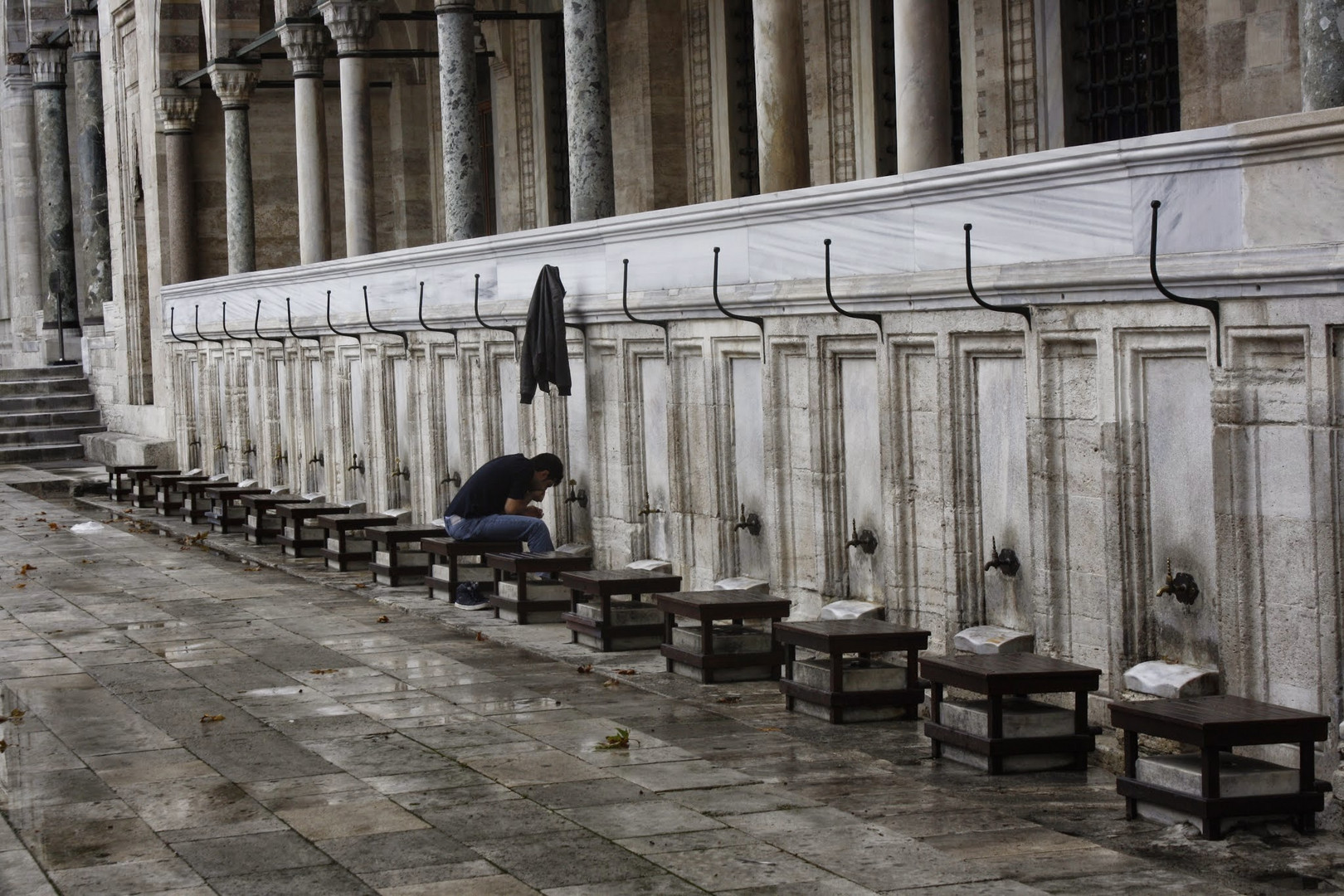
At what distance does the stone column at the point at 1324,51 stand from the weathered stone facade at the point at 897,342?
747mm

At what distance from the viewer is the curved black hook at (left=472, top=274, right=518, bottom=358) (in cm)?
1435

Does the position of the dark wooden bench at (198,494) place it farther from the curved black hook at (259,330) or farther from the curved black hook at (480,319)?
the curved black hook at (480,319)

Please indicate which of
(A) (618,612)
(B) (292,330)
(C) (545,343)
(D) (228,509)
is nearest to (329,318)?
(B) (292,330)

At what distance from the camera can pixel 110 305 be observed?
30453 millimetres

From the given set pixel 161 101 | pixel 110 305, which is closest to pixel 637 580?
pixel 161 101

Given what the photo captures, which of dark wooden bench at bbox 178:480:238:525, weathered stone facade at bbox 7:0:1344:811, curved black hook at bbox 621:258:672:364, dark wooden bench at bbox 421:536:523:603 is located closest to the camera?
weathered stone facade at bbox 7:0:1344:811

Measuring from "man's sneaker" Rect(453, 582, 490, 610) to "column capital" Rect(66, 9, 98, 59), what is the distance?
21984 mm

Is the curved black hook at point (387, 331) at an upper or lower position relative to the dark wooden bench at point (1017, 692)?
upper

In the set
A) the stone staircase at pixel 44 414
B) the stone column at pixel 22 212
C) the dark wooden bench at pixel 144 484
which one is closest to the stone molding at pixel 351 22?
the dark wooden bench at pixel 144 484

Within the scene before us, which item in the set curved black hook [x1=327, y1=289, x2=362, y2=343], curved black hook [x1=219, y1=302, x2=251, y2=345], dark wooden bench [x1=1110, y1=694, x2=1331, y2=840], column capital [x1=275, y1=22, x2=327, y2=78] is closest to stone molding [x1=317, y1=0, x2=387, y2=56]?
column capital [x1=275, y1=22, x2=327, y2=78]

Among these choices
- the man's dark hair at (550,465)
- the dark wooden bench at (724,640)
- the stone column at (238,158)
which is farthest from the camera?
the stone column at (238,158)

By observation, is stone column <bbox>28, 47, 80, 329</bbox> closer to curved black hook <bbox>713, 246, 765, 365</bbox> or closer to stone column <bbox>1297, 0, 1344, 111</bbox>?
curved black hook <bbox>713, 246, 765, 365</bbox>

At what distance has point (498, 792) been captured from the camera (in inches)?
308

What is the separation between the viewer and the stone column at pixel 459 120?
693 inches
